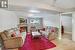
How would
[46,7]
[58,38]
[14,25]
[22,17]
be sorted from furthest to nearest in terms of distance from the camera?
[22,17] → [14,25] → [58,38] → [46,7]

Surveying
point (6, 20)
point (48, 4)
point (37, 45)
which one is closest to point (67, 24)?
point (48, 4)

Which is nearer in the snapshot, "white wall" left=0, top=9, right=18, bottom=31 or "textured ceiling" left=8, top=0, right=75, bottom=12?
"textured ceiling" left=8, top=0, right=75, bottom=12

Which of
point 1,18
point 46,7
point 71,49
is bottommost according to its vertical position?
point 71,49

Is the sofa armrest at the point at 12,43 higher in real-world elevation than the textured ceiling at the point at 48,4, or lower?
lower

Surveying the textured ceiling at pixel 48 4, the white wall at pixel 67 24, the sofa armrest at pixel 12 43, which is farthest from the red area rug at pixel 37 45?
the white wall at pixel 67 24

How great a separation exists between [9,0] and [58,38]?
16.1 feet

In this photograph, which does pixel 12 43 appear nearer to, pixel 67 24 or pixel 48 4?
pixel 48 4

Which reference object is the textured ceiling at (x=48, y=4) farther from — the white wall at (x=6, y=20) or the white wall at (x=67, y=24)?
the white wall at (x=67, y=24)

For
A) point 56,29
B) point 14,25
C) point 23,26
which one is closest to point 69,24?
point 56,29

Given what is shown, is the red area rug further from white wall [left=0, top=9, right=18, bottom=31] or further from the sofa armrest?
white wall [left=0, top=9, right=18, bottom=31]

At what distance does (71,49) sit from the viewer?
5328 millimetres

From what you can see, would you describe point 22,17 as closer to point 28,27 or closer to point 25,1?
point 28,27

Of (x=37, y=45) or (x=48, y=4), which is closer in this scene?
(x=37, y=45)

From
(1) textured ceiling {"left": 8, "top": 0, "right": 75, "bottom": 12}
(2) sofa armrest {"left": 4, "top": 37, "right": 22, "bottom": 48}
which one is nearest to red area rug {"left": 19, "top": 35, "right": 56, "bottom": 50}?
(2) sofa armrest {"left": 4, "top": 37, "right": 22, "bottom": 48}
